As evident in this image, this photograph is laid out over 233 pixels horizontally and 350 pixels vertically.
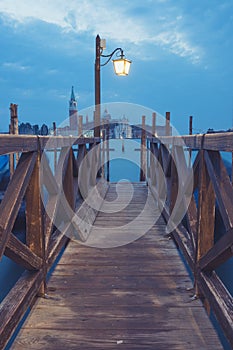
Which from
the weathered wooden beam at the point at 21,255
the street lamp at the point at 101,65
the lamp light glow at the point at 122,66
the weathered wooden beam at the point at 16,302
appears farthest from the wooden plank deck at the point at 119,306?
the lamp light glow at the point at 122,66

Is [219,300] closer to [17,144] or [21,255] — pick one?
[21,255]

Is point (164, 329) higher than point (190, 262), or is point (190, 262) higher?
point (190, 262)

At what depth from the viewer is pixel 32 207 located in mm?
2371

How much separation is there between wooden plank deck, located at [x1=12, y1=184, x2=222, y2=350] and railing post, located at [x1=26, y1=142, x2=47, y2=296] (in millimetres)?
443

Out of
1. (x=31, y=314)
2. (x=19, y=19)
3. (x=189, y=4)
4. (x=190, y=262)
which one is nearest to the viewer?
→ (x=31, y=314)

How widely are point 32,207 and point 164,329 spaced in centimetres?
125

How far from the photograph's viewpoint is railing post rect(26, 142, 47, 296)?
2.35 metres

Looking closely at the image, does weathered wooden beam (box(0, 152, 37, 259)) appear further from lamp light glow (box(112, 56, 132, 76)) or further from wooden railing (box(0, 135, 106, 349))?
lamp light glow (box(112, 56, 132, 76))

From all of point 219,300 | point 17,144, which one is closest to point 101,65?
point 17,144

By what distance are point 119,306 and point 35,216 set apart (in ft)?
3.03

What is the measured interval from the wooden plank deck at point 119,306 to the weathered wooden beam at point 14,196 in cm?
78

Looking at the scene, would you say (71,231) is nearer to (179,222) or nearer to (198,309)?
(179,222)

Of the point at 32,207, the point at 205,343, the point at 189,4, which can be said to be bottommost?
the point at 205,343

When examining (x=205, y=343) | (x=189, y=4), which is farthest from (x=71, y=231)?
(x=189, y=4)
